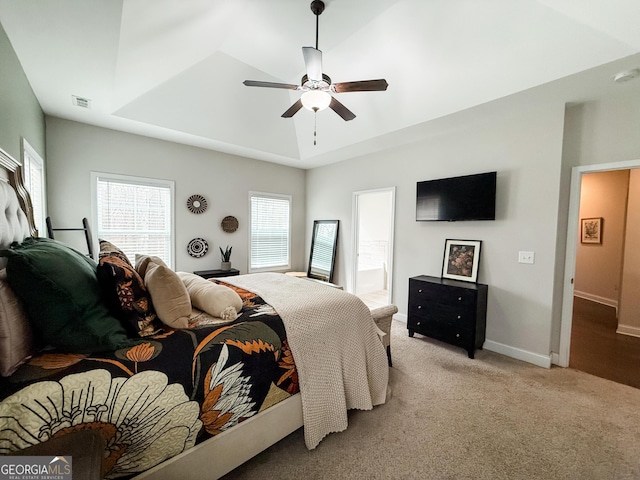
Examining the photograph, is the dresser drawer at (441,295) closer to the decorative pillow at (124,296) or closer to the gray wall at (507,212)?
the gray wall at (507,212)

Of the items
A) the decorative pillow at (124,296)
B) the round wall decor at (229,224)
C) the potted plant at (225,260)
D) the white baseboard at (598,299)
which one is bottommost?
the white baseboard at (598,299)

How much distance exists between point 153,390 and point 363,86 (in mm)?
2484

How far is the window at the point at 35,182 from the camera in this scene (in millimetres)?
2387

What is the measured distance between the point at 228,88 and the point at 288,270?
3515mm

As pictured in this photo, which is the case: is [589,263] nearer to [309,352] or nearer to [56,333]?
[309,352]

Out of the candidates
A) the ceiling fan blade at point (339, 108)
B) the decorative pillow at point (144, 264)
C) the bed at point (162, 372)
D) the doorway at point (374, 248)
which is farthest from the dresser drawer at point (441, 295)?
the decorative pillow at point (144, 264)

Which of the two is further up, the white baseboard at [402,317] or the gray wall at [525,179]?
the gray wall at [525,179]

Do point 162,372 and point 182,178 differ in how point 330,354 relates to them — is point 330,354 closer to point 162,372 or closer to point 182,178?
point 162,372

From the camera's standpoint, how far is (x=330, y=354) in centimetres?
179

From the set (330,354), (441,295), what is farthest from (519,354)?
(330,354)

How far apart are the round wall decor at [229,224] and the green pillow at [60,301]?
338 cm

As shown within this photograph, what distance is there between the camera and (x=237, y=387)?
140 centimetres

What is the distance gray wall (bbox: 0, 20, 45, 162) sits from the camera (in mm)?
1805

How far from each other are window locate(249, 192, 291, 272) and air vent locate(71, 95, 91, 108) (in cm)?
248
